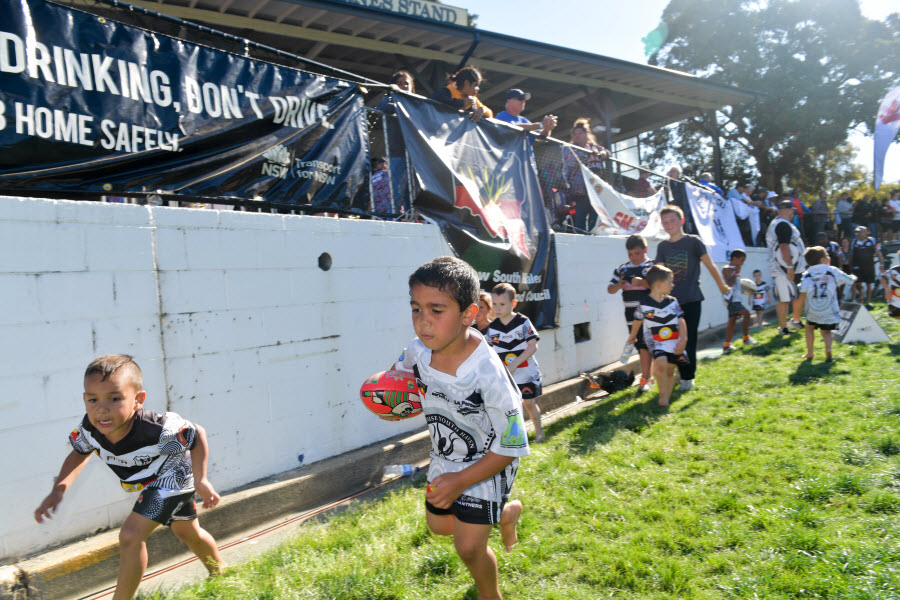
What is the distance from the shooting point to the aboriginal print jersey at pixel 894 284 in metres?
8.88

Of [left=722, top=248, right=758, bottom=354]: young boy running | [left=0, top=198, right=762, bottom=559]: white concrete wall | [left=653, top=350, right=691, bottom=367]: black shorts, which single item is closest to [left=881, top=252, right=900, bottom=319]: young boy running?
[left=722, top=248, right=758, bottom=354]: young boy running

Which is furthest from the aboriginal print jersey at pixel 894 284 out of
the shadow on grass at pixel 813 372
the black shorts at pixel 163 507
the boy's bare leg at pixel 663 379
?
the black shorts at pixel 163 507

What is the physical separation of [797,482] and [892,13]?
121 feet

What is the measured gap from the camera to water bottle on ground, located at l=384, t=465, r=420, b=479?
201 inches

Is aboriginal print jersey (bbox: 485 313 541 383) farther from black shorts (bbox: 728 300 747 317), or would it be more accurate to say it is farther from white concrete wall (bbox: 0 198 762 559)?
black shorts (bbox: 728 300 747 317)

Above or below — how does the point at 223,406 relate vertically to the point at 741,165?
below

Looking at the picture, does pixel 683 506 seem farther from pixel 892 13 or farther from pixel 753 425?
pixel 892 13

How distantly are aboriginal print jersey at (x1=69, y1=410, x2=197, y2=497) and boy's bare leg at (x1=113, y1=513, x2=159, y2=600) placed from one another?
22cm

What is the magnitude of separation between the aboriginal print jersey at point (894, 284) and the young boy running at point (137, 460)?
32.1 ft

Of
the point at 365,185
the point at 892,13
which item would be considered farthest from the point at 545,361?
the point at 892,13

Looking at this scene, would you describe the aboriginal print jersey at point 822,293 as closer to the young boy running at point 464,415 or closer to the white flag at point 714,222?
the white flag at point 714,222

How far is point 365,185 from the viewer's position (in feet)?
18.8

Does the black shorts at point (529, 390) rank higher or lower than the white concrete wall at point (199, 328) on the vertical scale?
lower

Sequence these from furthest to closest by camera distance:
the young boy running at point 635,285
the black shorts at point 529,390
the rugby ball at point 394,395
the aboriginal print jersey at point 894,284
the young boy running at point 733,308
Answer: the young boy running at point 733,308
the aboriginal print jersey at point 894,284
the young boy running at point 635,285
the black shorts at point 529,390
the rugby ball at point 394,395
